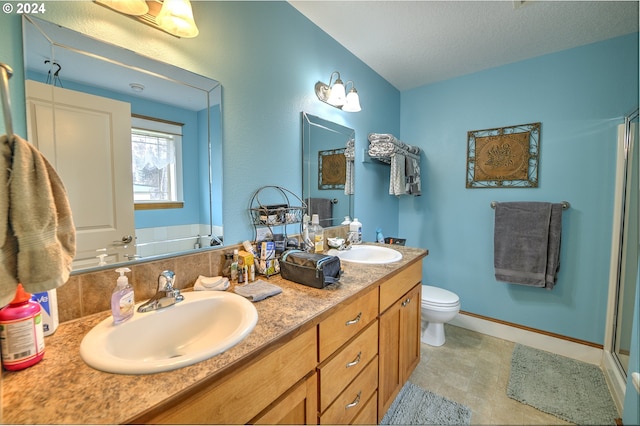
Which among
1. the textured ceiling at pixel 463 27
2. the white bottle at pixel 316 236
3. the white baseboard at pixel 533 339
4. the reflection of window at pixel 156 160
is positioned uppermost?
the textured ceiling at pixel 463 27

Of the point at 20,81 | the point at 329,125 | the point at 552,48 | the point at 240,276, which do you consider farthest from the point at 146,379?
the point at 552,48

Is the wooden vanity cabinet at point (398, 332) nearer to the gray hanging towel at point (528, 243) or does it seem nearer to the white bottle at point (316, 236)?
the white bottle at point (316, 236)

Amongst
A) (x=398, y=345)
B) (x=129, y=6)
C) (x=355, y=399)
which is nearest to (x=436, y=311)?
(x=398, y=345)

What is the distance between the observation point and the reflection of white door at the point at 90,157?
2.54 feet

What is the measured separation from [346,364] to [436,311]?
1217 millimetres

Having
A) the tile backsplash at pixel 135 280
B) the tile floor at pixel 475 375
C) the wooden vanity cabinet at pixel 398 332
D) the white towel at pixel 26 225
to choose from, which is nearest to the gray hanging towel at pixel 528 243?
the tile floor at pixel 475 375

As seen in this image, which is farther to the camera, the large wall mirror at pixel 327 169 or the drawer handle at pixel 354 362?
the large wall mirror at pixel 327 169

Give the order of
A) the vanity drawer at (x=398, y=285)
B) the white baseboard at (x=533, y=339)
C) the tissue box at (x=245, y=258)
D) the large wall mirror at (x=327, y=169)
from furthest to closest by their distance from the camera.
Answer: the white baseboard at (x=533, y=339) → the large wall mirror at (x=327, y=169) → the vanity drawer at (x=398, y=285) → the tissue box at (x=245, y=258)

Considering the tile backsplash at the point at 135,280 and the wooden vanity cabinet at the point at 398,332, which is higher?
the tile backsplash at the point at 135,280

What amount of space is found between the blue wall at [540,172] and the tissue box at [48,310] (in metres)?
Answer: 2.57

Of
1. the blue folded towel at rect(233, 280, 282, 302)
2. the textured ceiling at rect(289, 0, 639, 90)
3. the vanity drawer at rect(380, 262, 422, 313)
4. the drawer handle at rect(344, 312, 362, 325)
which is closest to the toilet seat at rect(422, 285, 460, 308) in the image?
the vanity drawer at rect(380, 262, 422, 313)

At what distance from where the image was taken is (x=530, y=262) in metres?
2.03

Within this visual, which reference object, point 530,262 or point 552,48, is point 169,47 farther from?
point 530,262

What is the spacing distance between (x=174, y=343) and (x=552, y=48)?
291 cm
